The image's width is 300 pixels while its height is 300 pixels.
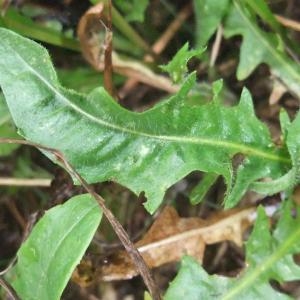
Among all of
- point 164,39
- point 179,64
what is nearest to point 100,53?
point 164,39

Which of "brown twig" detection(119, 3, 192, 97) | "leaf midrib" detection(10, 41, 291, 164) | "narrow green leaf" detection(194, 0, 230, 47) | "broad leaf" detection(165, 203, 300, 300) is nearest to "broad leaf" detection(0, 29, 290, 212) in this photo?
"leaf midrib" detection(10, 41, 291, 164)

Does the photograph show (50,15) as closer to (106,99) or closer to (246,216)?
(106,99)

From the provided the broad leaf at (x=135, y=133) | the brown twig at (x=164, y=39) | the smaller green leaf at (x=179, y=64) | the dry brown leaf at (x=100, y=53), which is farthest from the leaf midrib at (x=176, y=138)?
the brown twig at (x=164, y=39)

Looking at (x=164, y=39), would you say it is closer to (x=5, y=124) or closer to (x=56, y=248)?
(x=5, y=124)

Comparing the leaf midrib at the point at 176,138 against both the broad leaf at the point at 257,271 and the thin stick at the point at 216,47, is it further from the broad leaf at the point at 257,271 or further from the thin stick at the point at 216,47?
the thin stick at the point at 216,47

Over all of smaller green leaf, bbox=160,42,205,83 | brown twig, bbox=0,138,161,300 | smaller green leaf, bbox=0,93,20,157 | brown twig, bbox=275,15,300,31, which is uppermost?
brown twig, bbox=275,15,300,31

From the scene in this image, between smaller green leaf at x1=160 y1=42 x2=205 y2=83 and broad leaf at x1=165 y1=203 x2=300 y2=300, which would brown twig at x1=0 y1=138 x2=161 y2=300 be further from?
smaller green leaf at x1=160 y1=42 x2=205 y2=83
